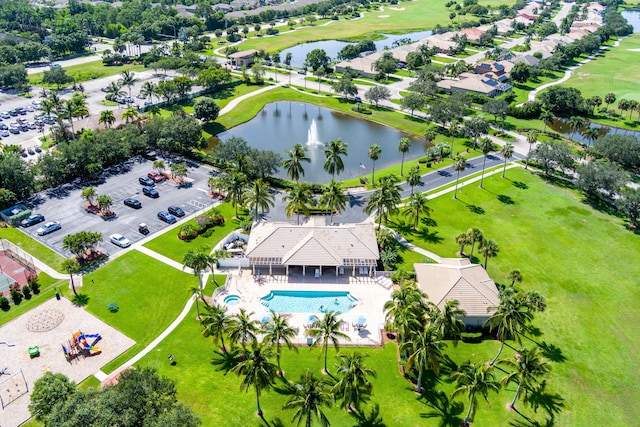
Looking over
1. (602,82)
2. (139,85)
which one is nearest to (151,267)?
(139,85)

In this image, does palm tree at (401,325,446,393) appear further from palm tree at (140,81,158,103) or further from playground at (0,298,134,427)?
palm tree at (140,81,158,103)

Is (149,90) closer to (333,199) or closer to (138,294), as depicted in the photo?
(333,199)

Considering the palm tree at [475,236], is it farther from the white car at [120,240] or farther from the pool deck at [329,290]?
the white car at [120,240]

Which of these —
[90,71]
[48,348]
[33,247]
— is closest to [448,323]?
[48,348]

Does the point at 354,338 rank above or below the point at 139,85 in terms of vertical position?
below

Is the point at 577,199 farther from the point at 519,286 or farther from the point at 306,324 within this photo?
the point at 306,324

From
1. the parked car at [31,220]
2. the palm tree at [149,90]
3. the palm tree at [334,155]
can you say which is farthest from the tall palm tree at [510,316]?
the palm tree at [149,90]

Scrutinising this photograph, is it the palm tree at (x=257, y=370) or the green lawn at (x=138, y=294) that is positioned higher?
the palm tree at (x=257, y=370)
